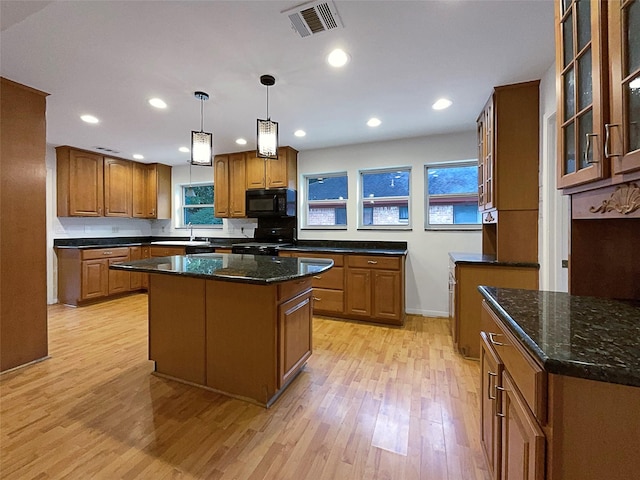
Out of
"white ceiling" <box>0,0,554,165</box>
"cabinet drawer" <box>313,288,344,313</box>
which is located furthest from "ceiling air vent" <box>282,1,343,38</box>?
"cabinet drawer" <box>313,288,344,313</box>

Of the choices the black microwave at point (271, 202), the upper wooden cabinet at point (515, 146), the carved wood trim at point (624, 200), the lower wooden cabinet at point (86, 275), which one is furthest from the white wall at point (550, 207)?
the lower wooden cabinet at point (86, 275)

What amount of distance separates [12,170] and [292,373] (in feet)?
9.21

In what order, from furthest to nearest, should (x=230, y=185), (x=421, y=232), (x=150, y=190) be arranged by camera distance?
(x=150, y=190), (x=230, y=185), (x=421, y=232)

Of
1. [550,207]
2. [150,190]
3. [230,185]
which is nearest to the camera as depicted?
[550,207]

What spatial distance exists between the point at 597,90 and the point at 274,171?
12.6ft

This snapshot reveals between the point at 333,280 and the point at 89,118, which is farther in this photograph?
the point at 333,280

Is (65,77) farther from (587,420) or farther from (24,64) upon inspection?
(587,420)

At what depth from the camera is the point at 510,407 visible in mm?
954

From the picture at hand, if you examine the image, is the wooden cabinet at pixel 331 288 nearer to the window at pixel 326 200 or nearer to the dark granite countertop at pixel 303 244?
the dark granite countertop at pixel 303 244

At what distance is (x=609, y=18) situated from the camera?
0.93 metres

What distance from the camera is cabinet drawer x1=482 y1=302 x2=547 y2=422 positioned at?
0.71m

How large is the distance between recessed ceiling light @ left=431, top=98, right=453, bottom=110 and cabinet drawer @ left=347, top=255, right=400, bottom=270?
169 centimetres

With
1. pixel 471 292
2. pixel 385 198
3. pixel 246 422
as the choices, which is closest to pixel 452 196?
pixel 385 198

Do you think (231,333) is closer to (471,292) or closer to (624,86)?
(471,292)
